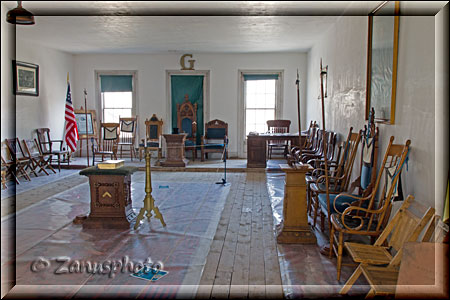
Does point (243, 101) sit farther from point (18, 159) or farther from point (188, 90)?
point (18, 159)

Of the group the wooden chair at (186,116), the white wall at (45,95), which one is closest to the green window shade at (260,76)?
the wooden chair at (186,116)

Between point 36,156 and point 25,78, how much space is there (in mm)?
1783

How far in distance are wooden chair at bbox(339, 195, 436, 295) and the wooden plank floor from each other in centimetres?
60

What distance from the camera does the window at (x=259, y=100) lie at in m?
10.2

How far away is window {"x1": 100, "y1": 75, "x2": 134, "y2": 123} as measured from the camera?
408 inches

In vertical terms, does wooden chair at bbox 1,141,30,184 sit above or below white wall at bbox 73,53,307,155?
below

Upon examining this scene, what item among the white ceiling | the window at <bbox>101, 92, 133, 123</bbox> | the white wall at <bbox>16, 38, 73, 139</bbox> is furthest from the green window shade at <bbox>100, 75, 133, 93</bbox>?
the white wall at <bbox>16, 38, 73, 139</bbox>

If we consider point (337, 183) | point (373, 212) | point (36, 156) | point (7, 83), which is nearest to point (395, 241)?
point (373, 212)

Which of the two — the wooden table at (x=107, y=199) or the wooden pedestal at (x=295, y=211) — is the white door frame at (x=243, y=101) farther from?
the wooden pedestal at (x=295, y=211)

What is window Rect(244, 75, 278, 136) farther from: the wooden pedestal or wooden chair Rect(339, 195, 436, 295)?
wooden chair Rect(339, 195, 436, 295)

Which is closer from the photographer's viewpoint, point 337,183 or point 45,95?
point 337,183

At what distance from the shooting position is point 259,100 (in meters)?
10.3

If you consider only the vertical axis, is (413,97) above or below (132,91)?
below

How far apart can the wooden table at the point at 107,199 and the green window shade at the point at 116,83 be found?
640 cm
